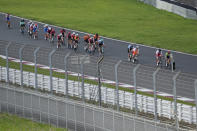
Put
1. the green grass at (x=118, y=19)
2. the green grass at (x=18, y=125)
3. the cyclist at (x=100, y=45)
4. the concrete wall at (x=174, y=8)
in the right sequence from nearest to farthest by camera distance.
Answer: the green grass at (x=18, y=125) < the cyclist at (x=100, y=45) < the green grass at (x=118, y=19) < the concrete wall at (x=174, y=8)

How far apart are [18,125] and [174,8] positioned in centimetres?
3879

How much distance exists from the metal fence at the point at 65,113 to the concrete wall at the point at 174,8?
3439 cm

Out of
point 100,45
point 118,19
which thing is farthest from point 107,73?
point 118,19

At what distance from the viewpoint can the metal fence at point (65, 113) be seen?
20.4 m

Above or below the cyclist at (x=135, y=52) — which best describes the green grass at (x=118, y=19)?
above

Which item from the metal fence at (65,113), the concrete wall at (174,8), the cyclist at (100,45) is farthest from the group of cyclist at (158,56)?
the concrete wall at (174,8)

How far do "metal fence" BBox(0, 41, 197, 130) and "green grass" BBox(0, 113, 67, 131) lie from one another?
46.5 inches

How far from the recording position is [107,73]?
21172 millimetres

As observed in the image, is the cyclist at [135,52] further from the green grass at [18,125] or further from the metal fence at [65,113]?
the green grass at [18,125]

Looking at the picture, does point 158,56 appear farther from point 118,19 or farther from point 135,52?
point 118,19

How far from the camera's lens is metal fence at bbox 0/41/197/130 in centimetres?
1905

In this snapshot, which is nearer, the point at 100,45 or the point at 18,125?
the point at 18,125

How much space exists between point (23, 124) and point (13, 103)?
160 centimetres

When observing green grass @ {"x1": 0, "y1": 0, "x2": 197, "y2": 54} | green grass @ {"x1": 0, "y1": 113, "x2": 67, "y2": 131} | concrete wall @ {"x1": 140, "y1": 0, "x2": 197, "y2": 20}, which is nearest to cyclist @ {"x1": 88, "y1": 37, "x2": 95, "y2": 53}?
green grass @ {"x1": 0, "y1": 0, "x2": 197, "y2": 54}
